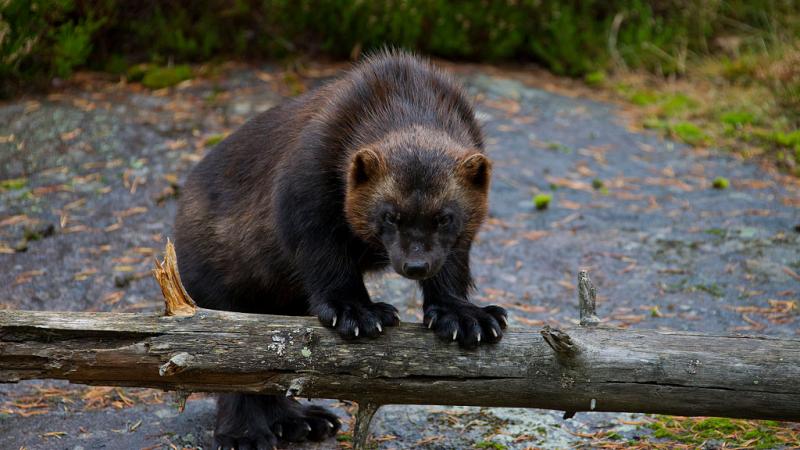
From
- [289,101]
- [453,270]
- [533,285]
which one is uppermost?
[289,101]

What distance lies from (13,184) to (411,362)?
5104mm

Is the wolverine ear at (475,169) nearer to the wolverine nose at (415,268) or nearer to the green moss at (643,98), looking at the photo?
the wolverine nose at (415,268)

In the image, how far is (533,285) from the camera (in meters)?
6.49

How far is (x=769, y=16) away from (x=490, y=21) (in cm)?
355

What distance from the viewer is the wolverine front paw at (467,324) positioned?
369 centimetres

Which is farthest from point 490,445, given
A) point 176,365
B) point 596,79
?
point 596,79

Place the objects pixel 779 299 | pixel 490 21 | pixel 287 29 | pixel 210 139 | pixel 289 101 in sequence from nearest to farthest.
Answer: pixel 289 101, pixel 779 299, pixel 210 139, pixel 287 29, pixel 490 21

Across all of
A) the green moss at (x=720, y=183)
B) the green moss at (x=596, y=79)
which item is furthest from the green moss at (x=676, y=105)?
the green moss at (x=720, y=183)

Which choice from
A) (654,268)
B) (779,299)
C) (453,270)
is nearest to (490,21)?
(654,268)

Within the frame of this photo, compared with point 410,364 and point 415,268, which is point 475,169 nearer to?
point 415,268

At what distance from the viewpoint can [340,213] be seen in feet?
13.4

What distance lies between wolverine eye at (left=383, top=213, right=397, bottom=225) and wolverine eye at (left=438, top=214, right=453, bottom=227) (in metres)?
0.20

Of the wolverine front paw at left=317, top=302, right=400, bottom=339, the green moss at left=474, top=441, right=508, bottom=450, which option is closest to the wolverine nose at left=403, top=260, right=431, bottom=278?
the wolverine front paw at left=317, top=302, right=400, bottom=339

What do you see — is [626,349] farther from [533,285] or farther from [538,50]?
[538,50]
